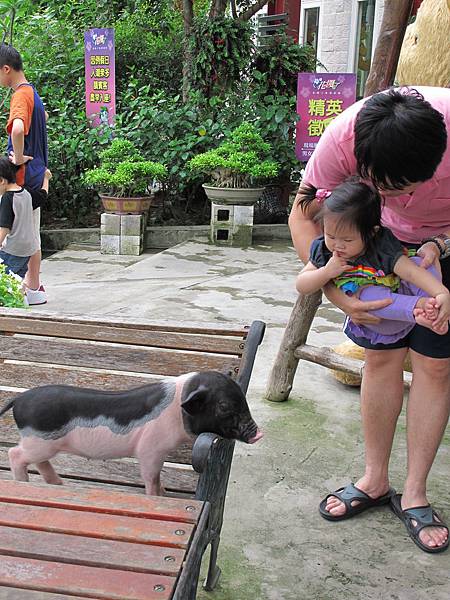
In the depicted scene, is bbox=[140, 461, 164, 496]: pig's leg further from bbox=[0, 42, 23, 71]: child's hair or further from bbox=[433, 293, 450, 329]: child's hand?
bbox=[0, 42, 23, 71]: child's hair

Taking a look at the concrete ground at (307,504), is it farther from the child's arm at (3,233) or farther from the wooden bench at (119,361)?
the child's arm at (3,233)

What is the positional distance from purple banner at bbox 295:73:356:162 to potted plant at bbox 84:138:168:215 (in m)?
1.64

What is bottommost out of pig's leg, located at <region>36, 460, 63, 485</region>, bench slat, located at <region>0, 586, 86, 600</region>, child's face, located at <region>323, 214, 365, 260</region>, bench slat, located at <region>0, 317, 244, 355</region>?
pig's leg, located at <region>36, 460, 63, 485</region>

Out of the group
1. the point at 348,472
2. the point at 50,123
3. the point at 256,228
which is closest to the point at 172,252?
the point at 256,228

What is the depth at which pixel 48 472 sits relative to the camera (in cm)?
186

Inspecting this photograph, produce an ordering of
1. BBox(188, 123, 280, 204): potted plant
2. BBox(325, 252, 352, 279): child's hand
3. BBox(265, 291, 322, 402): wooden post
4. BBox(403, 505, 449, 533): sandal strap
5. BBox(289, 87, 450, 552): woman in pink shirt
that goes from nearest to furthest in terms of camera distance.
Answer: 1. BBox(289, 87, 450, 552): woman in pink shirt
2. BBox(325, 252, 352, 279): child's hand
3. BBox(403, 505, 449, 533): sandal strap
4. BBox(265, 291, 322, 402): wooden post
5. BBox(188, 123, 280, 204): potted plant

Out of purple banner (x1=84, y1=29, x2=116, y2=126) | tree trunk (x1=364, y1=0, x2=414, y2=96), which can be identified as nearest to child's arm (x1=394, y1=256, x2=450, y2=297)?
tree trunk (x1=364, y1=0, x2=414, y2=96)

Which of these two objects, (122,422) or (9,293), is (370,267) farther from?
(9,293)

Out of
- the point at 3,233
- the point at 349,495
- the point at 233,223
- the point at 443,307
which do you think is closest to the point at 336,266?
the point at 443,307

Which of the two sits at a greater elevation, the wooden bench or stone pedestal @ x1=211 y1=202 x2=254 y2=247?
the wooden bench

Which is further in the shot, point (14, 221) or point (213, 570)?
point (14, 221)

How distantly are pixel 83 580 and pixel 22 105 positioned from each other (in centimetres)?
424

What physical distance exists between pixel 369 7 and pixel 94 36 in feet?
12.9

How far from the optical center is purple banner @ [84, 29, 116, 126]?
894 centimetres
